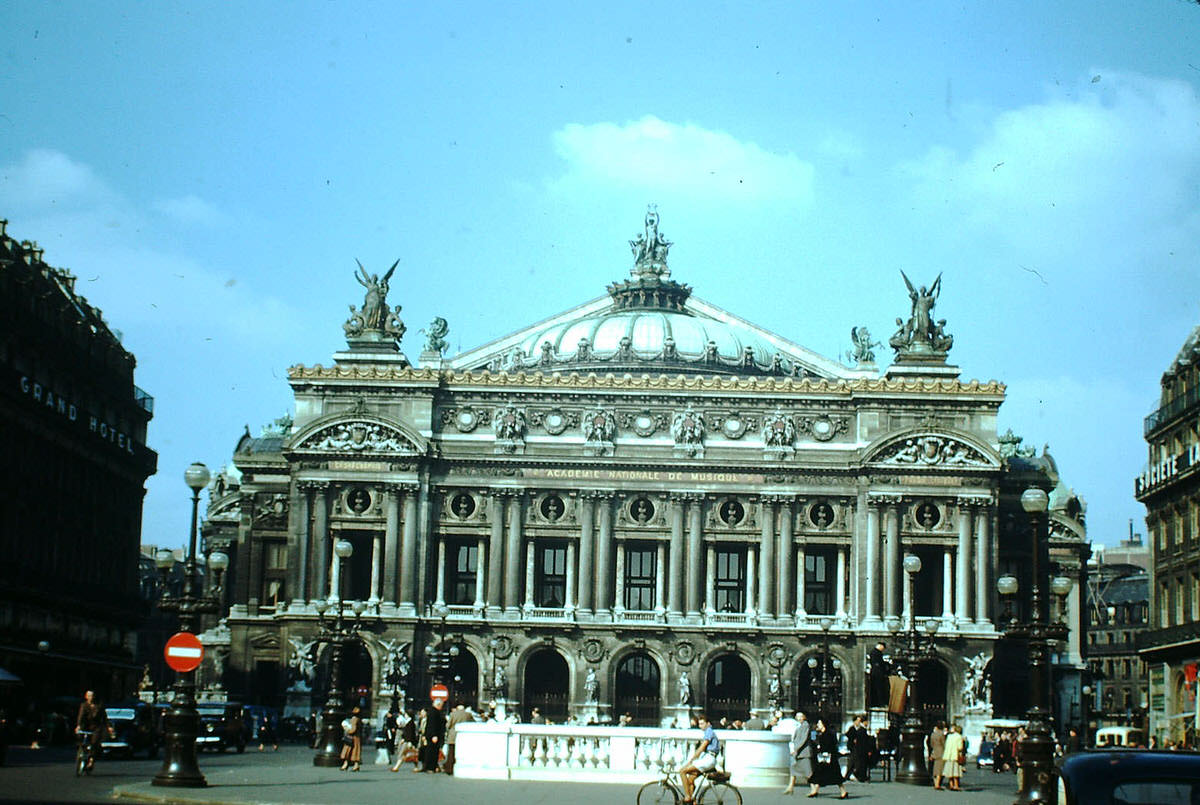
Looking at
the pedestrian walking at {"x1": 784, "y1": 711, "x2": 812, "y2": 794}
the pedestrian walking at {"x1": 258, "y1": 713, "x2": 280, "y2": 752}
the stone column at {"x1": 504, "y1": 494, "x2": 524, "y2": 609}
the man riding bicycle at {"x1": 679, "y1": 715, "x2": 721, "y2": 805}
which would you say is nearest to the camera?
the man riding bicycle at {"x1": 679, "y1": 715, "x2": 721, "y2": 805}

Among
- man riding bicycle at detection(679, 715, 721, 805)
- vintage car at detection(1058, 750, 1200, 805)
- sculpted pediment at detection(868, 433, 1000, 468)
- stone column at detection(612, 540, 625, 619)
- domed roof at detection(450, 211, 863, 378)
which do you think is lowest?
man riding bicycle at detection(679, 715, 721, 805)

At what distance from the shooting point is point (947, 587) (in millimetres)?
91000

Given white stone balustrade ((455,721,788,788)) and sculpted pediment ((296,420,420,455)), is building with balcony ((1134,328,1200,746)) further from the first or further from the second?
sculpted pediment ((296,420,420,455))

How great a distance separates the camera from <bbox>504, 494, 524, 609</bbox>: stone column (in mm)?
92312

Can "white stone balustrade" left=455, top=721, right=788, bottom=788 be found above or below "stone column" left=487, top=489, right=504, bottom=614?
below

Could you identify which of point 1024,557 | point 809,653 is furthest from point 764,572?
point 1024,557

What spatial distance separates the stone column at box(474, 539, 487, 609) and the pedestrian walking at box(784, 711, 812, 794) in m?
46.1

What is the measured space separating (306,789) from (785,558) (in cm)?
5378

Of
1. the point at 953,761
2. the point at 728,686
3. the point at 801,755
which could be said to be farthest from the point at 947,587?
the point at 801,755

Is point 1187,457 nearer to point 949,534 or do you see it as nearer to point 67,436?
point 949,534

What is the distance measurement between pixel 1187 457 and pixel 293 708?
46.3 meters

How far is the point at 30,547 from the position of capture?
262 ft

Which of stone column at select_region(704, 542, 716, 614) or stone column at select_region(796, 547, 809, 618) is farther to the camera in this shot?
stone column at select_region(704, 542, 716, 614)

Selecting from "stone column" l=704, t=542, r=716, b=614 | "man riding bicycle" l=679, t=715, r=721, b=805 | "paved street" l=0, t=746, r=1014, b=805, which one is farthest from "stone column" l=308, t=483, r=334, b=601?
"man riding bicycle" l=679, t=715, r=721, b=805
